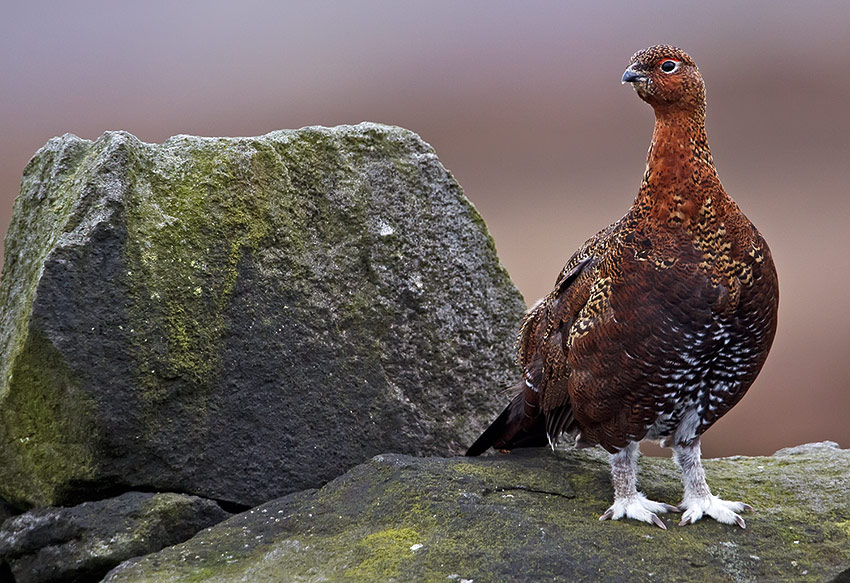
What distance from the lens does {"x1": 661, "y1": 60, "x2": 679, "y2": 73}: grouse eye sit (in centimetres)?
367

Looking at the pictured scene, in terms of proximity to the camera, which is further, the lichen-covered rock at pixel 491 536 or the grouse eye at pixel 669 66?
the grouse eye at pixel 669 66

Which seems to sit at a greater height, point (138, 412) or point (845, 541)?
point (138, 412)

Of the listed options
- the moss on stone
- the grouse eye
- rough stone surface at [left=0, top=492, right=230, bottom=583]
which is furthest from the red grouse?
the moss on stone

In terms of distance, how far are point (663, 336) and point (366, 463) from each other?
1.27 m

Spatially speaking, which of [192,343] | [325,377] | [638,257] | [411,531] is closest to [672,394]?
A: [638,257]

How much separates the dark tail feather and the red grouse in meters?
0.43

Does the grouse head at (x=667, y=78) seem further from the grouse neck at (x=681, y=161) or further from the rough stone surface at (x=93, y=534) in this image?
the rough stone surface at (x=93, y=534)

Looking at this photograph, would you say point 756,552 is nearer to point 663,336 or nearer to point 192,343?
point 663,336

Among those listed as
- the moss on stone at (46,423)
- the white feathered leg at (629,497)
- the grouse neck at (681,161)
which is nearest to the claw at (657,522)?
the white feathered leg at (629,497)

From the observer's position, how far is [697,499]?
13.1 feet

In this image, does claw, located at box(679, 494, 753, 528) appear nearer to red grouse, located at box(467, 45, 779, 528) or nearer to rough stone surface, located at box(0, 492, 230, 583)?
red grouse, located at box(467, 45, 779, 528)

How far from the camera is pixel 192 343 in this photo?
159 inches

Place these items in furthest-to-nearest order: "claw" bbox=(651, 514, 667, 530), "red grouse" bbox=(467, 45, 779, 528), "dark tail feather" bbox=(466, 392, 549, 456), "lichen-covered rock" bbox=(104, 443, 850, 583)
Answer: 1. "dark tail feather" bbox=(466, 392, 549, 456)
2. "claw" bbox=(651, 514, 667, 530)
3. "red grouse" bbox=(467, 45, 779, 528)
4. "lichen-covered rock" bbox=(104, 443, 850, 583)

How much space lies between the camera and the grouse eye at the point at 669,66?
367 centimetres
